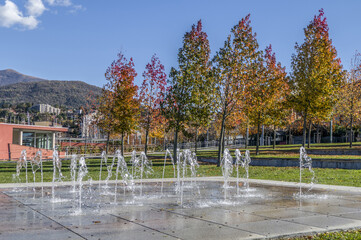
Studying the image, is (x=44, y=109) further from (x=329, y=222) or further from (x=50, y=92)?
(x=329, y=222)

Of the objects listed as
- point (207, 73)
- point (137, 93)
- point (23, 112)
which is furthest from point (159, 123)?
point (23, 112)

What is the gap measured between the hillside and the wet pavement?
110 m

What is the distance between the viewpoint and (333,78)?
26.5m

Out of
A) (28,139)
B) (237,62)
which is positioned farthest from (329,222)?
(28,139)

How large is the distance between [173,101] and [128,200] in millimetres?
16765

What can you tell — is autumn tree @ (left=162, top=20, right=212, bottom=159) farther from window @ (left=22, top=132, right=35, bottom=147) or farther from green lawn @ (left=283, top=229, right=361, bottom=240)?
window @ (left=22, top=132, right=35, bottom=147)

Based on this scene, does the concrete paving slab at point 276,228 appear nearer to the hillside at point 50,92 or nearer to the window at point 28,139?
the window at point 28,139

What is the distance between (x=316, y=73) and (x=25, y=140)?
3066 cm

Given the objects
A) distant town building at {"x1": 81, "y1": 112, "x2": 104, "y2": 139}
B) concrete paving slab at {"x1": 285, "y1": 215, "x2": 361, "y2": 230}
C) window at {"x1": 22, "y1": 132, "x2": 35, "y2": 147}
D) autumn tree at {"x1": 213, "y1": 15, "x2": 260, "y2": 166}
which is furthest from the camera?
distant town building at {"x1": 81, "y1": 112, "x2": 104, "y2": 139}

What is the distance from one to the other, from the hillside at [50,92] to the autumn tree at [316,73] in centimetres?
9785

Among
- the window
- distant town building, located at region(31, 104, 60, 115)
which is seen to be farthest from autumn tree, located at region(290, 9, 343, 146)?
distant town building, located at region(31, 104, 60, 115)

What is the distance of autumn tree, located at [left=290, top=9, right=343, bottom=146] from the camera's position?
26170mm

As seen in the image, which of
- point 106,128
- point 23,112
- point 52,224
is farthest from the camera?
point 23,112

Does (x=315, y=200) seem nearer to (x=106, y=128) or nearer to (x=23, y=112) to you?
(x=106, y=128)
